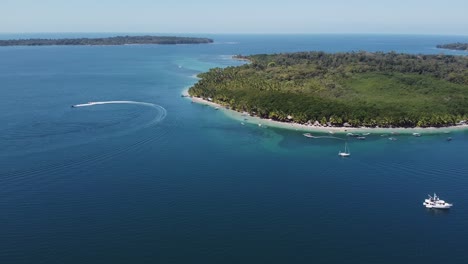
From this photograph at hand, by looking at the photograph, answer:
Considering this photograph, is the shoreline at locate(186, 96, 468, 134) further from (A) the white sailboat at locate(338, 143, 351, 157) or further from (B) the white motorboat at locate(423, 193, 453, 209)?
(B) the white motorboat at locate(423, 193, 453, 209)

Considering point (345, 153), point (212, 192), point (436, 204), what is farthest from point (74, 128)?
point (436, 204)

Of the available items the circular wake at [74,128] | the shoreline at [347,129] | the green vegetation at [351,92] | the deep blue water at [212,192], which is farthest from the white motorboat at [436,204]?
the circular wake at [74,128]

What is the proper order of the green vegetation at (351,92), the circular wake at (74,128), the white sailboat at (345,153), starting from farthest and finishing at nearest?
the green vegetation at (351,92)
the circular wake at (74,128)
the white sailboat at (345,153)

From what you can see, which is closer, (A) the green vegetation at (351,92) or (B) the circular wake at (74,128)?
(B) the circular wake at (74,128)

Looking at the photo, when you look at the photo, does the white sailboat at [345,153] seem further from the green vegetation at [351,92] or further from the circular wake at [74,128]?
the circular wake at [74,128]

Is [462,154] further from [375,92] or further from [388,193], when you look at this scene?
[375,92]

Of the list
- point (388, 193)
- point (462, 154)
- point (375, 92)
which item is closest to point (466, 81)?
point (375, 92)

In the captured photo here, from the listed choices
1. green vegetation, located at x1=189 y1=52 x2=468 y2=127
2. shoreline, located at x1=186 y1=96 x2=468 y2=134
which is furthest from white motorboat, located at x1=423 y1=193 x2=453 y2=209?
green vegetation, located at x1=189 y1=52 x2=468 y2=127
